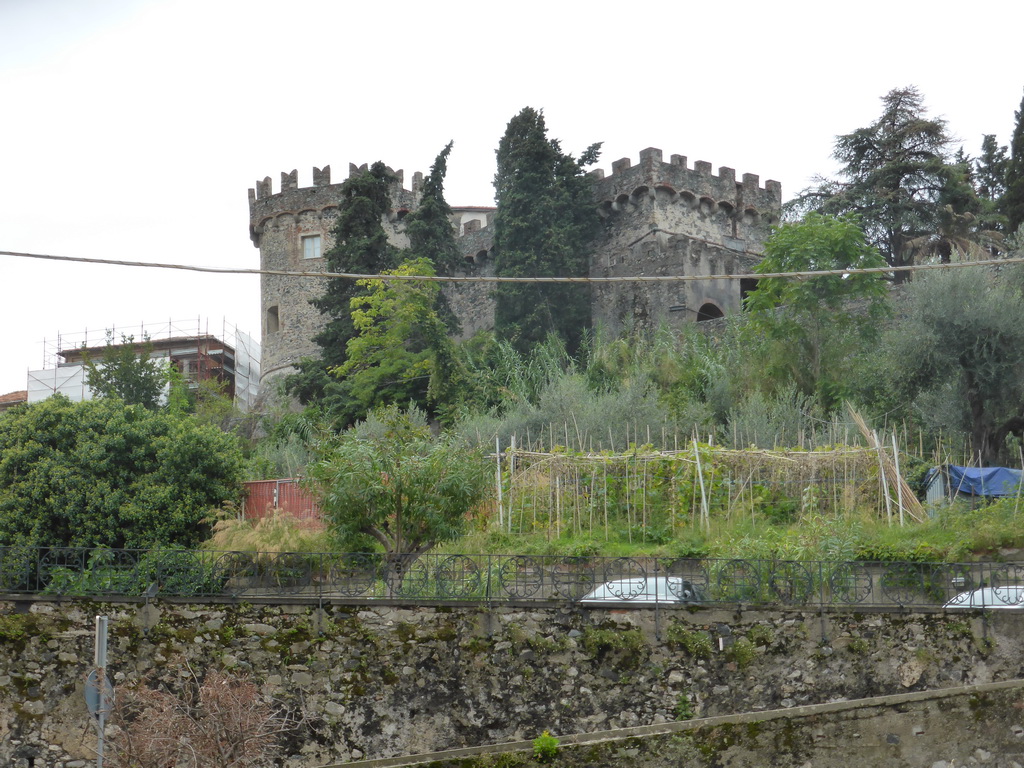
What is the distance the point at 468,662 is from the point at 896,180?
23.9 metres

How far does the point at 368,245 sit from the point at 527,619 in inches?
798

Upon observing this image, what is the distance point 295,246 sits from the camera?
39.4 m

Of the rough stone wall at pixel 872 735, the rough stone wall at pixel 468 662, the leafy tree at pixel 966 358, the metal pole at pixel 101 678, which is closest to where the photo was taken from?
the metal pole at pixel 101 678

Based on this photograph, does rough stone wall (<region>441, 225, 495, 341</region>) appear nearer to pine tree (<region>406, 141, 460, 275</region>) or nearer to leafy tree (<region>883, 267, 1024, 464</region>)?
pine tree (<region>406, 141, 460, 275</region>)

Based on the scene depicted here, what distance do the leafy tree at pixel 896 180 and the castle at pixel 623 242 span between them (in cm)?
331

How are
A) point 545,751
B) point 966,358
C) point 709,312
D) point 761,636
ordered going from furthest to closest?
1. point 709,312
2. point 966,358
3. point 761,636
4. point 545,751

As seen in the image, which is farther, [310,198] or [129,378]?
[310,198]

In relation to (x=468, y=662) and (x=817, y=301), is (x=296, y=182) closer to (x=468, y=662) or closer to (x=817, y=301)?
(x=817, y=301)

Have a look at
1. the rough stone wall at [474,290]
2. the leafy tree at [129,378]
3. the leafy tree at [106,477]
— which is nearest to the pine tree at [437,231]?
the rough stone wall at [474,290]

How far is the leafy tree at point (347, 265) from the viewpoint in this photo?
101 feet

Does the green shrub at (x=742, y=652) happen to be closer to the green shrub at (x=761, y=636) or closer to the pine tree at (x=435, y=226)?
the green shrub at (x=761, y=636)

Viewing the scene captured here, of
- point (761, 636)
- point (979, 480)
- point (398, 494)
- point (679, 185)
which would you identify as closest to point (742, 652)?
point (761, 636)

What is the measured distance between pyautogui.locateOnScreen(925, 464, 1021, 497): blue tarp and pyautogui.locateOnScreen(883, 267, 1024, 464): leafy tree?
7.20 feet

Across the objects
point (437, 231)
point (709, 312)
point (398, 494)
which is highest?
point (437, 231)
